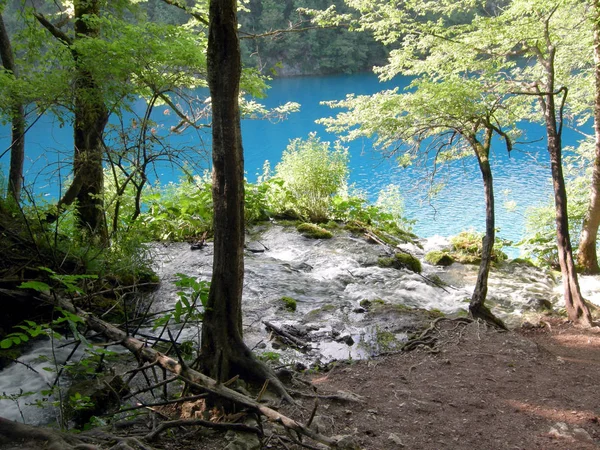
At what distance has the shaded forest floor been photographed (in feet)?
11.6

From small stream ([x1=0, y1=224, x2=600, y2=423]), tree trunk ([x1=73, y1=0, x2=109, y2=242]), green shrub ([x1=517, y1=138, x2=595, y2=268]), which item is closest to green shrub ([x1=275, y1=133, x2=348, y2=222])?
small stream ([x1=0, y1=224, x2=600, y2=423])

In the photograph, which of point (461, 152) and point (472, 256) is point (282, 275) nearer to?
point (461, 152)

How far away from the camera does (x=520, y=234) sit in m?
16.6

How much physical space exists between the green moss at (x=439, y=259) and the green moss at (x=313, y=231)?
7.42 ft

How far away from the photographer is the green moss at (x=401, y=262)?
9.79 metres

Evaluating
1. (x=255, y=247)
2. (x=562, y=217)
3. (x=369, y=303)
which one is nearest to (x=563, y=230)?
(x=562, y=217)

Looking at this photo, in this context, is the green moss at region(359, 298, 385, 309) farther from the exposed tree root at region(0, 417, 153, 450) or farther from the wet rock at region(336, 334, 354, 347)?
the exposed tree root at region(0, 417, 153, 450)

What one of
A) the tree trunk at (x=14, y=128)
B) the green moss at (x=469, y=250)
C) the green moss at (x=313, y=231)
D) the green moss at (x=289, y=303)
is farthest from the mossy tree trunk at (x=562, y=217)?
the tree trunk at (x=14, y=128)

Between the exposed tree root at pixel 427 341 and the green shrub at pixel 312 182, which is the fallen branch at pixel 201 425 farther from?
the green shrub at pixel 312 182

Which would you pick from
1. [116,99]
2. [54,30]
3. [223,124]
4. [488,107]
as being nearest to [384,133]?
[488,107]

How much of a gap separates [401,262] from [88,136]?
6172mm

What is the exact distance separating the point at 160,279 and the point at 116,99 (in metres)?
2.74

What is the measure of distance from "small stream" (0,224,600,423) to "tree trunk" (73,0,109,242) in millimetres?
1335

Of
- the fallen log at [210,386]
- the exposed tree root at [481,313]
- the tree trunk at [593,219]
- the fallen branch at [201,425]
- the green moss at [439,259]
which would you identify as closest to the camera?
the fallen branch at [201,425]
